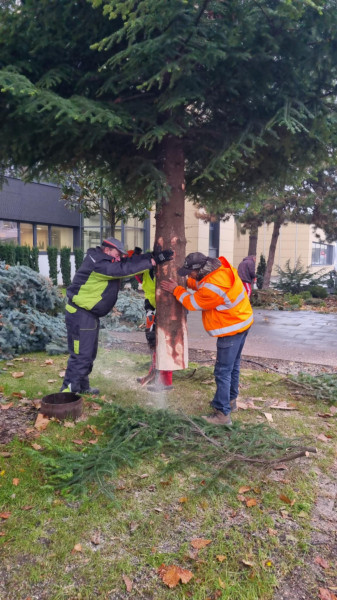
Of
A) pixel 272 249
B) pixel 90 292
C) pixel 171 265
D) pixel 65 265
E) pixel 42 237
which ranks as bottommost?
pixel 65 265

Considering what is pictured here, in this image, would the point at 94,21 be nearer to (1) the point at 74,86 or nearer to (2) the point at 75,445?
(1) the point at 74,86

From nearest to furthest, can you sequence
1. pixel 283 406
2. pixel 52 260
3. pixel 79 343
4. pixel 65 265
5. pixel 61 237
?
pixel 79 343 < pixel 283 406 < pixel 52 260 < pixel 65 265 < pixel 61 237

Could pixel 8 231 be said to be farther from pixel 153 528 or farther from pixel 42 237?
pixel 153 528

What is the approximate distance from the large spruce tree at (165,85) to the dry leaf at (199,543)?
252 cm

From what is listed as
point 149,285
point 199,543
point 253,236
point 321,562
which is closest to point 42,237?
point 253,236

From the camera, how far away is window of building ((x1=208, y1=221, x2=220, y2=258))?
102ft

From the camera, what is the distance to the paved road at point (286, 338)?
26.2ft

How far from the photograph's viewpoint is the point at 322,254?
179 feet

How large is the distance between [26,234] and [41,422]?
18.4 metres

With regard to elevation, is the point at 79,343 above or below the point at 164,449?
above

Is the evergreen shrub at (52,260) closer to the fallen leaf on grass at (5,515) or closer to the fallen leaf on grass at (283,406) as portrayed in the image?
the fallen leaf on grass at (283,406)

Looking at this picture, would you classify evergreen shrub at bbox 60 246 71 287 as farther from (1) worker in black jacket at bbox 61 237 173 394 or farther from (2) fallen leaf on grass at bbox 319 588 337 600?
(2) fallen leaf on grass at bbox 319 588 337 600

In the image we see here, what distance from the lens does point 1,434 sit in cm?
428

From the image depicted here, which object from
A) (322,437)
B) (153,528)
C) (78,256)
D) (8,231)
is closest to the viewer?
(153,528)
